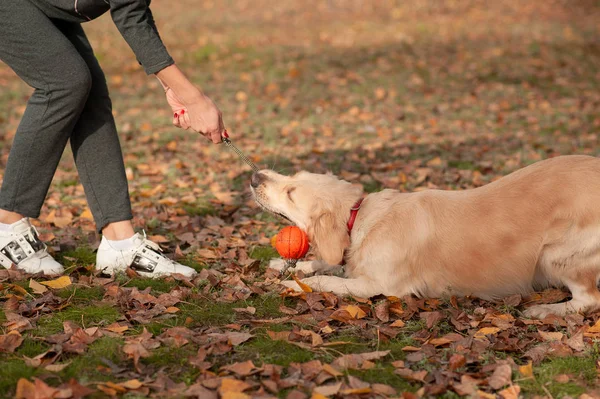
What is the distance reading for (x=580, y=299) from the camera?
4219 millimetres

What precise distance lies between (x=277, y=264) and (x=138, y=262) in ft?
3.14

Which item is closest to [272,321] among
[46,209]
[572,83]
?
[46,209]

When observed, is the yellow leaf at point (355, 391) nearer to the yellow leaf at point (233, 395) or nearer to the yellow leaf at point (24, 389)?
the yellow leaf at point (233, 395)

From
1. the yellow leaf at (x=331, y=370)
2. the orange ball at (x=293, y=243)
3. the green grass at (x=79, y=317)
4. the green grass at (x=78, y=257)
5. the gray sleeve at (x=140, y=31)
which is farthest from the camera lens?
the green grass at (x=78, y=257)

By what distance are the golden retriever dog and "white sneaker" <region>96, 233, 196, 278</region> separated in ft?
2.52

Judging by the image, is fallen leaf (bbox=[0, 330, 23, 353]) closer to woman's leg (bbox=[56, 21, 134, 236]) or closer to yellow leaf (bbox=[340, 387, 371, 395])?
woman's leg (bbox=[56, 21, 134, 236])

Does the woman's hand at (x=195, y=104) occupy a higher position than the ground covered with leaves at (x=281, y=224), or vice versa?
the woman's hand at (x=195, y=104)

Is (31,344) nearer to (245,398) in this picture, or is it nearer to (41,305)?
(41,305)

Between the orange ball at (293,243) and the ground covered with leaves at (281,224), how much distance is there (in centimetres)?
27

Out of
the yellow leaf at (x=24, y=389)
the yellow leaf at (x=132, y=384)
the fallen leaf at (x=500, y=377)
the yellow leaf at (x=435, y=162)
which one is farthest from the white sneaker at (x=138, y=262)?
the yellow leaf at (x=435, y=162)

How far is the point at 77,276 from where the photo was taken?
460 centimetres

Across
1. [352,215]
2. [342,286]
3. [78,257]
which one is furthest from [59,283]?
[352,215]

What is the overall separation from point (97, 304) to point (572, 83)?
36.7ft

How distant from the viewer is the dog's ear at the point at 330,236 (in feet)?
14.3
